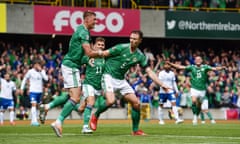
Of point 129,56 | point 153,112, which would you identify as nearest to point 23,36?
point 153,112

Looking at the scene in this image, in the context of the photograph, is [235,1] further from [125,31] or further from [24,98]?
[24,98]

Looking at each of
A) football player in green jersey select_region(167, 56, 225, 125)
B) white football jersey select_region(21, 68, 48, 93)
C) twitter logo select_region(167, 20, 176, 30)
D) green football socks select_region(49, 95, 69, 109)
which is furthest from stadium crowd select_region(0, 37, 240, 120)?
green football socks select_region(49, 95, 69, 109)

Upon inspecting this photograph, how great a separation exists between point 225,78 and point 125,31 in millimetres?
6320

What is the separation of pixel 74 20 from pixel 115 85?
2287 centimetres

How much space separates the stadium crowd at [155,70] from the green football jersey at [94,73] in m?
13.3

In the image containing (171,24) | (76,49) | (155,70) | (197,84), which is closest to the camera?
(76,49)

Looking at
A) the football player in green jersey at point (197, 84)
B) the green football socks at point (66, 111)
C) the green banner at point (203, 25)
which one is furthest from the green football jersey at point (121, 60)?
the green banner at point (203, 25)

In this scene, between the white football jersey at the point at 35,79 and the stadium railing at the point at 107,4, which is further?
the stadium railing at the point at 107,4

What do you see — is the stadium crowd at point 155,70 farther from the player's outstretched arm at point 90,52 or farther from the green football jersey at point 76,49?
the player's outstretched arm at point 90,52

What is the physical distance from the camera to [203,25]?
42.4 metres

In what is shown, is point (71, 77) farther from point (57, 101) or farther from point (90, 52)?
point (57, 101)

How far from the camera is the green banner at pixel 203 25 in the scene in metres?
41.7

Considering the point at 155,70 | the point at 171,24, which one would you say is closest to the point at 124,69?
the point at 155,70

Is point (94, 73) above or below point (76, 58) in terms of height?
below
